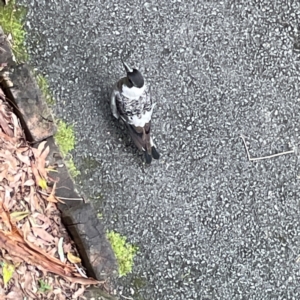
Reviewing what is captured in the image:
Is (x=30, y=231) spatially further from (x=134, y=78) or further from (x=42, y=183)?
(x=134, y=78)

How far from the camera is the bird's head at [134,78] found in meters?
3.05

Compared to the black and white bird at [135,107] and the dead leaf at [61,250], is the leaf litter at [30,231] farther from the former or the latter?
the black and white bird at [135,107]

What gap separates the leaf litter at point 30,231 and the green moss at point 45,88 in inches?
12.6

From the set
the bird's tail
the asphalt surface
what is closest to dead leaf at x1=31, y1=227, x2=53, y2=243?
the asphalt surface

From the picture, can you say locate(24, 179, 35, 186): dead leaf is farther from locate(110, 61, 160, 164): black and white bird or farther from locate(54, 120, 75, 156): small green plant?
locate(110, 61, 160, 164): black and white bird

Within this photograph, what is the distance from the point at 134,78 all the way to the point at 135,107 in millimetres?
151

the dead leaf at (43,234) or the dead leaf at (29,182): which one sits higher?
Answer: the dead leaf at (29,182)

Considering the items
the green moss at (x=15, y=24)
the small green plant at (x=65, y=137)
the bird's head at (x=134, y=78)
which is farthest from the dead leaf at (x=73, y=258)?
the green moss at (x=15, y=24)

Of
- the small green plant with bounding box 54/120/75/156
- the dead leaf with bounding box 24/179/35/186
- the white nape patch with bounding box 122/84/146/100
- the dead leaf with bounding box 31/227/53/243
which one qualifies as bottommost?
the dead leaf with bounding box 31/227/53/243

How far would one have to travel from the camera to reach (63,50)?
319 cm

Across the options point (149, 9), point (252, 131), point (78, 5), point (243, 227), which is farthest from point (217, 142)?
point (78, 5)

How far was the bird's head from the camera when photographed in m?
3.05

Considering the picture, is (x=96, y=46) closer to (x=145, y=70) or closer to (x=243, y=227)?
(x=145, y=70)

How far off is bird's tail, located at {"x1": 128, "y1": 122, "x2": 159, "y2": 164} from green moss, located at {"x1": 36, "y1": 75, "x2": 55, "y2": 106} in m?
0.42
